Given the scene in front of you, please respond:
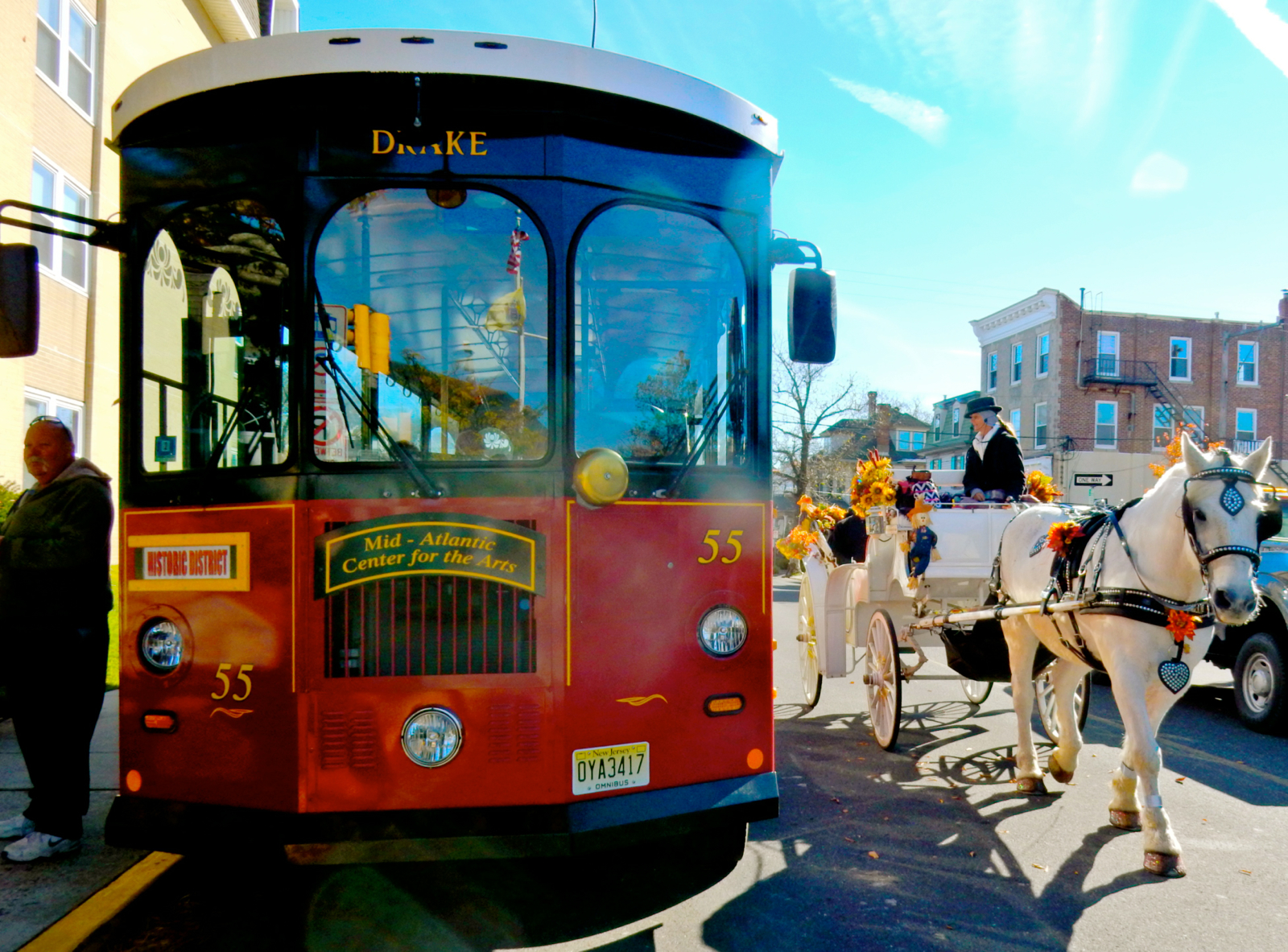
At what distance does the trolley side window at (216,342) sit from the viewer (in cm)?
354

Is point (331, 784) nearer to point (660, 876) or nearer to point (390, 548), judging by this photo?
point (390, 548)

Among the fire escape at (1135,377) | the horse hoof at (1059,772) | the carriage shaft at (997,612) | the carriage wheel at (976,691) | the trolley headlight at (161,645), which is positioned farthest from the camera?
the fire escape at (1135,377)

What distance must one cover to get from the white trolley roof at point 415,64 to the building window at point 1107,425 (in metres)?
37.8

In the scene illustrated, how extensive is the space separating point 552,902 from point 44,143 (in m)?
14.5

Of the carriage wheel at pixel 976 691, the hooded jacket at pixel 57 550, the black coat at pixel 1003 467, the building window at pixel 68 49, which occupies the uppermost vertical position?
the building window at pixel 68 49

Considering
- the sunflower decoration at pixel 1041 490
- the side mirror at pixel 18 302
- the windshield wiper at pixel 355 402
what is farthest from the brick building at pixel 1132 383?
the side mirror at pixel 18 302

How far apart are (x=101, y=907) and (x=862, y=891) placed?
10.6 ft

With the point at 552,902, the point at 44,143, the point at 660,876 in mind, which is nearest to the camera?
the point at 552,902

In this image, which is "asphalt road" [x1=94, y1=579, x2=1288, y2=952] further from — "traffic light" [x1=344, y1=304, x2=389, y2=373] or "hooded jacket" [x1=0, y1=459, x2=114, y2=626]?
"traffic light" [x1=344, y1=304, x2=389, y2=373]

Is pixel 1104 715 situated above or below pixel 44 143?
below

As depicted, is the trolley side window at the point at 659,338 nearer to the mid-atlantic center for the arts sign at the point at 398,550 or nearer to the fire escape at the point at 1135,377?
the mid-atlantic center for the arts sign at the point at 398,550

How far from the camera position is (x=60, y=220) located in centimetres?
1396

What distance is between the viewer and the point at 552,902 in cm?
409

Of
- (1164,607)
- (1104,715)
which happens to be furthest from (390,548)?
(1104,715)
